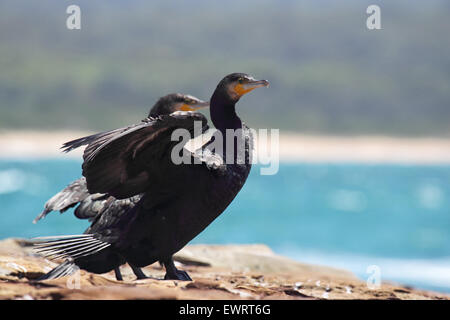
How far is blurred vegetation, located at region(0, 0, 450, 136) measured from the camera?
85375 mm

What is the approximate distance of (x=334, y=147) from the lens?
8044 centimetres

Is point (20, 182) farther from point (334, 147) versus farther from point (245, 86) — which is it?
point (334, 147)

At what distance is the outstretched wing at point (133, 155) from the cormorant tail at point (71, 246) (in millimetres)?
345

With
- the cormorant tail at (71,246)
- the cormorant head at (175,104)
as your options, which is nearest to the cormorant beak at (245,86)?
the cormorant head at (175,104)

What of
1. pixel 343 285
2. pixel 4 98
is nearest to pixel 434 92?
pixel 4 98

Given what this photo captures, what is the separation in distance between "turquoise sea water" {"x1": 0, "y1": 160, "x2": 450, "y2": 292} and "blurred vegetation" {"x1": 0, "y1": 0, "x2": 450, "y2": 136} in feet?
98.0

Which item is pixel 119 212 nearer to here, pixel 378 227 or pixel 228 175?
pixel 228 175

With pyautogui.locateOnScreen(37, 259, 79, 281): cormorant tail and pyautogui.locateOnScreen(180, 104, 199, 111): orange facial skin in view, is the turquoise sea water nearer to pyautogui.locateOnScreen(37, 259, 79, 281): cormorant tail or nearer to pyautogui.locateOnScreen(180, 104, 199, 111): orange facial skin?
pyautogui.locateOnScreen(180, 104, 199, 111): orange facial skin

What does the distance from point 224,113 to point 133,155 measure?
37.1 inches

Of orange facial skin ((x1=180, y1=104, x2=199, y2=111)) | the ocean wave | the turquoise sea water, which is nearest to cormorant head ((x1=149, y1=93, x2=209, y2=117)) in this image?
orange facial skin ((x1=180, y1=104, x2=199, y2=111))

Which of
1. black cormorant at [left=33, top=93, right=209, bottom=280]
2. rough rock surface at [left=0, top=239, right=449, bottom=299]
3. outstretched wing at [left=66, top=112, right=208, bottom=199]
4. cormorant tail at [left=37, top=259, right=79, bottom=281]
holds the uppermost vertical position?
outstretched wing at [left=66, top=112, right=208, bottom=199]

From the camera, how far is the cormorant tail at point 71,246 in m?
5.21

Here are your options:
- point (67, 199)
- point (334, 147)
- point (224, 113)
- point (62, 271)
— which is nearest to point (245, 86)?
point (224, 113)
